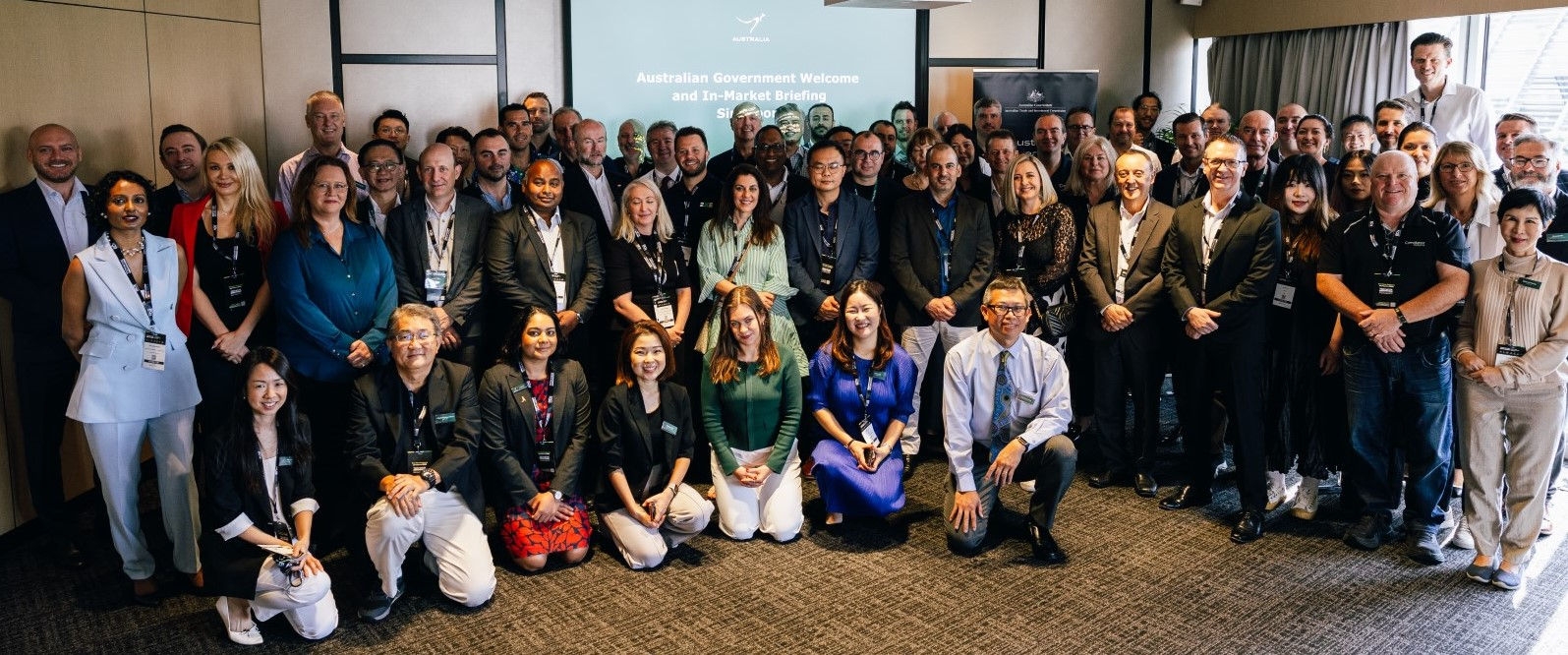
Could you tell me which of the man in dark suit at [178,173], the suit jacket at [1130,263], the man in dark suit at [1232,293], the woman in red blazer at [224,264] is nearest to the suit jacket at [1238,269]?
the man in dark suit at [1232,293]

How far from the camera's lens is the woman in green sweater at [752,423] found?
4438mm

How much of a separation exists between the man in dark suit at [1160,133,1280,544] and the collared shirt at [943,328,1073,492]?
662 millimetres

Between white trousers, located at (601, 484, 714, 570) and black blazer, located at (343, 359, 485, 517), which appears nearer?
black blazer, located at (343, 359, 485, 517)

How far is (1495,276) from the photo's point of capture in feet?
13.0

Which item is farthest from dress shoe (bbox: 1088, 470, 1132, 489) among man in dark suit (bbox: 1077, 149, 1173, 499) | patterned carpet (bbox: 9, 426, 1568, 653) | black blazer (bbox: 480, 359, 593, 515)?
black blazer (bbox: 480, 359, 593, 515)

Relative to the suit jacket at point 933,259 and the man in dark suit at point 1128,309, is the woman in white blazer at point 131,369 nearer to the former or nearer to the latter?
the suit jacket at point 933,259

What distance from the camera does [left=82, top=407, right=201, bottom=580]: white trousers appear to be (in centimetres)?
380

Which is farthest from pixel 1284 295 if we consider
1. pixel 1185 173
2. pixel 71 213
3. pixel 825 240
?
pixel 71 213

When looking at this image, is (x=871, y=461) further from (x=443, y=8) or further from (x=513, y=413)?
(x=443, y=8)

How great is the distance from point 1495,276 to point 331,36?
20.4ft

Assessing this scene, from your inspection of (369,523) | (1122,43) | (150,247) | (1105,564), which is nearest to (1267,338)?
(1105,564)

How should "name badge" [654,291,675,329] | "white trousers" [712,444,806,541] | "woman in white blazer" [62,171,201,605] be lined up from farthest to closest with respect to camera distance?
1. "name badge" [654,291,675,329]
2. "white trousers" [712,444,806,541]
3. "woman in white blazer" [62,171,201,605]

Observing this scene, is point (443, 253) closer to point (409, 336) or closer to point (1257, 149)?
point (409, 336)

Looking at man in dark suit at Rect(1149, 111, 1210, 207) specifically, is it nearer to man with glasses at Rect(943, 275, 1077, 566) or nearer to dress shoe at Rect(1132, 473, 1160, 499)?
dress shoe at Rect(1132, 473, 1160, 499)
